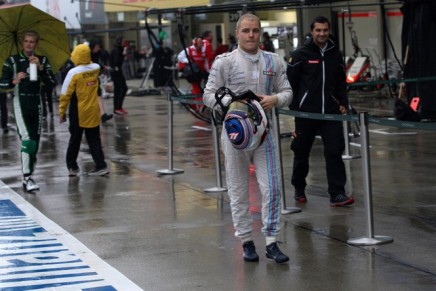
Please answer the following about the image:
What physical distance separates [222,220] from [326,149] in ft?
4.45

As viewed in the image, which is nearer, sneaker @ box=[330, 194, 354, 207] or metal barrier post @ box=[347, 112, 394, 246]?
metal barrier post @ box=[347, 112, 394, 246]

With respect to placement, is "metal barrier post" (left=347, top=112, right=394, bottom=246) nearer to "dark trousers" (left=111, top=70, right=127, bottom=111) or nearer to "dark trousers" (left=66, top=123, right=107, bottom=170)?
"dark trousers" (left=66, top=123, right=107, bottom=170)

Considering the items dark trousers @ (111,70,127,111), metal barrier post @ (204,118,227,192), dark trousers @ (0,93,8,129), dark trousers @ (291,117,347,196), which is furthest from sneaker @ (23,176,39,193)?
dark trousers @ (111,70,127,111)

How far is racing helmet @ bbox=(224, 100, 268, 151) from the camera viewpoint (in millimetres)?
7270

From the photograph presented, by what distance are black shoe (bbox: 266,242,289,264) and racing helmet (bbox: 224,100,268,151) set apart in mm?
787

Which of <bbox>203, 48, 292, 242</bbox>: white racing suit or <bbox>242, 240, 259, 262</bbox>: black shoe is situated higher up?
<bbox>203, 48, 292, 242</bbox>: white racing suit

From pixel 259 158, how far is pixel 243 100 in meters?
0.47

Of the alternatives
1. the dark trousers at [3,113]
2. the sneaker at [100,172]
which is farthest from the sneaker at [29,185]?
the dark trousers at [3,113]

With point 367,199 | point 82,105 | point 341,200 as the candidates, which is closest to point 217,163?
point 341,200

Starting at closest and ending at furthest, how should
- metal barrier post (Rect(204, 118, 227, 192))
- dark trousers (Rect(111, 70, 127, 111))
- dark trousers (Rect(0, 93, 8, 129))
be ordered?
metal barrier post (Rect(204, 118, 227, 192))
dark trousers (Rect(0, 93, 8, 129))
dark trousers (Rect(111, 70, 127, 111))

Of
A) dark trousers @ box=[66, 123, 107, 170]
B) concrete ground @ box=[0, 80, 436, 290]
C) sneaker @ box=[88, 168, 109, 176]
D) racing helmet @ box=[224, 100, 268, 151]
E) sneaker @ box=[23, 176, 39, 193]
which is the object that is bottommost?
concrete ground @ box=[0, 80, 436, 290]

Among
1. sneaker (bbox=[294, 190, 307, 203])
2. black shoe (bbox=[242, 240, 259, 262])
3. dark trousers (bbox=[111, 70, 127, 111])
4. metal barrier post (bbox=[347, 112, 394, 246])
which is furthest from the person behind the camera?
dark trousers (bbox=[111, 70, 127, 111])

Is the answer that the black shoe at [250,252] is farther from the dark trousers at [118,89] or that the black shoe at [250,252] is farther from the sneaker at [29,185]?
the dark trousers at [118,89]

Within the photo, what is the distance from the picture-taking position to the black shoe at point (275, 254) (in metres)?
7.43
